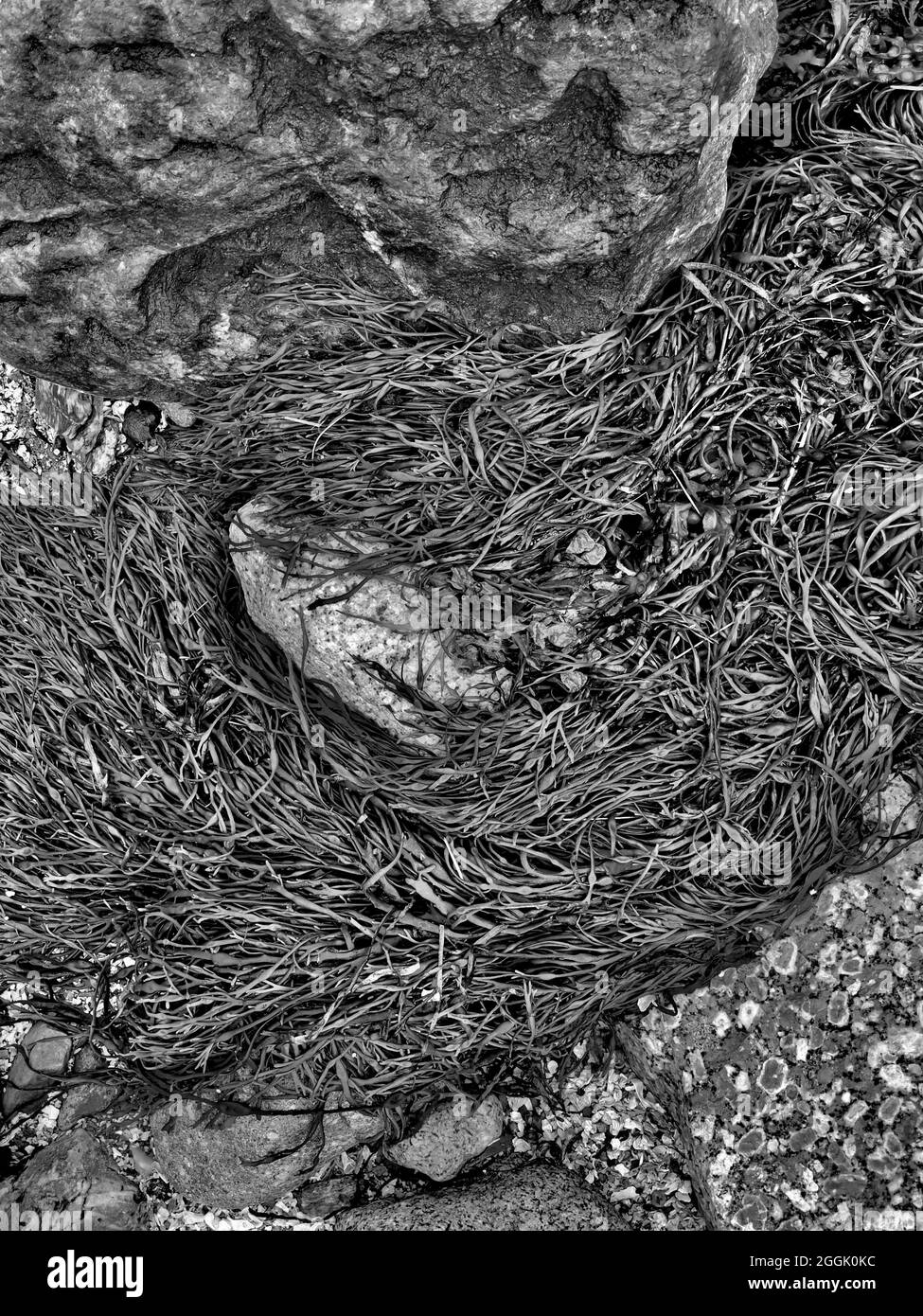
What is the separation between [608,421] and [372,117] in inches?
36.3

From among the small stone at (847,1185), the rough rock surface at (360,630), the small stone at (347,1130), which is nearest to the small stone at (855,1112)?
the small stone at (847,1185)

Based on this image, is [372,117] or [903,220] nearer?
[372,117]

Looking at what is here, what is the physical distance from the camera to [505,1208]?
8.04ft

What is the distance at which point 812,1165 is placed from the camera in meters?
2.23

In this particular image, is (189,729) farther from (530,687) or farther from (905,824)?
(905,824)

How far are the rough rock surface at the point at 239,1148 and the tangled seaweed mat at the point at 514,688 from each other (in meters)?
0.10

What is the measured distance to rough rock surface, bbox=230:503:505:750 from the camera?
2258 millimetres

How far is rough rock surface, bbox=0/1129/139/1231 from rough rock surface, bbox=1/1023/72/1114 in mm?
197

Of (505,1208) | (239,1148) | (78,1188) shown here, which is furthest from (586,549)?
(78,1188)

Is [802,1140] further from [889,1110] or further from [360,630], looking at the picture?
[360,630]

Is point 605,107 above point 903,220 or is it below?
above

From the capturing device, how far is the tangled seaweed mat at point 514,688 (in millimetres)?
2283

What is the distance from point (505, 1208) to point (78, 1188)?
132cm

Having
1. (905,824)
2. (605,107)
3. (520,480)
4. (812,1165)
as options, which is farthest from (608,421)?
(812,1165)
